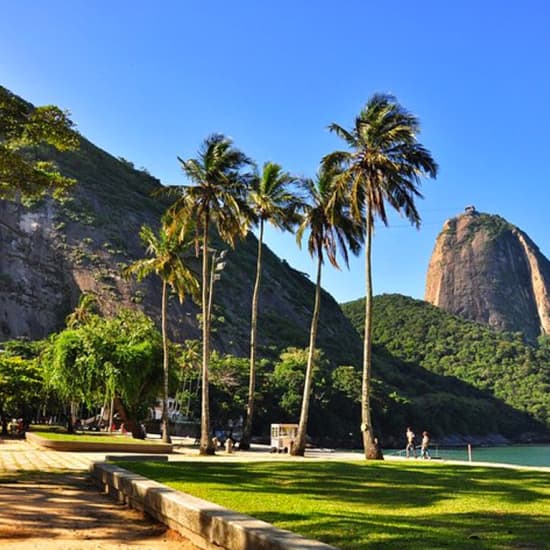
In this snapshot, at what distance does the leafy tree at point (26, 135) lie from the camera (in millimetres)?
12258

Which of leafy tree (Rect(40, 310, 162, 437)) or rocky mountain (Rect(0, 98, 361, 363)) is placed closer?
leafy tree (Rect(40, 310, 162, 437))

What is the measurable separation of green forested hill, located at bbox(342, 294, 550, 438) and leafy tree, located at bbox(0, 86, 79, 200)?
409 feet

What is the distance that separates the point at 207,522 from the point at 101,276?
4048 inches

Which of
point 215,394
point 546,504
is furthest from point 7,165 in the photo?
point 215,394

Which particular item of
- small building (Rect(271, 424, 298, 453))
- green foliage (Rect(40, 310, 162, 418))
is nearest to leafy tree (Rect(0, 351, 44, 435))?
green foliage (Rect(40, 310, 162, 418))

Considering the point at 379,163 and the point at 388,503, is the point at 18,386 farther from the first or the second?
the point at 388,503

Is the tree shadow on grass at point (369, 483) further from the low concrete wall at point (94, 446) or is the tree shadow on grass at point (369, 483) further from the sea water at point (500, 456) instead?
the sea water at point (500, 456)

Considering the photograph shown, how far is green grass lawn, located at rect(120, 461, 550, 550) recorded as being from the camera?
6.13 metres

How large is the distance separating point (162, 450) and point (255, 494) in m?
17.8

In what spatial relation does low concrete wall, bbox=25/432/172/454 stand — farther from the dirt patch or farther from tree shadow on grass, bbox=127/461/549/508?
the dirt patch

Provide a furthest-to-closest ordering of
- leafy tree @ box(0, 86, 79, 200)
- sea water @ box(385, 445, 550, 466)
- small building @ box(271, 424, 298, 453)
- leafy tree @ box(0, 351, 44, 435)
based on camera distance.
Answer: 1. sea water @ box(385, 445, 550, 466)
2. leafy tree @ box(0, 351, 44, 435)
3. small building @ box(271, 424, 298, 453)
4. leafy tree @ box(0, 86, 79, 200)

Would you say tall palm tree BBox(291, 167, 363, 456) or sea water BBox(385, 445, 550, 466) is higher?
tall palm tree BBox(291, 167, 363, 456)

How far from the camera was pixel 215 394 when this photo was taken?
77.1 meters

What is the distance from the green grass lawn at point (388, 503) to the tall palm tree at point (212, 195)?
14171 millimetres
